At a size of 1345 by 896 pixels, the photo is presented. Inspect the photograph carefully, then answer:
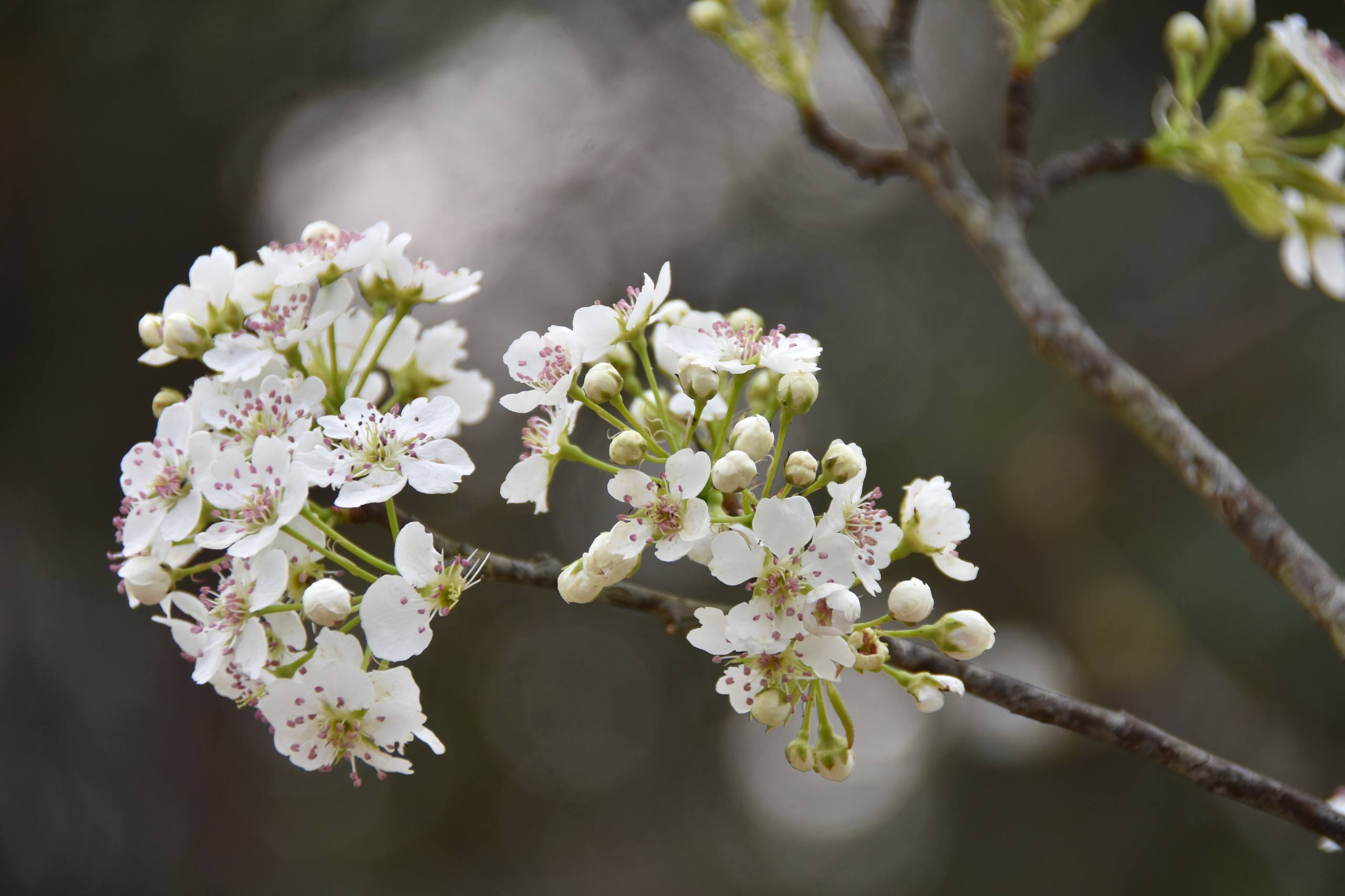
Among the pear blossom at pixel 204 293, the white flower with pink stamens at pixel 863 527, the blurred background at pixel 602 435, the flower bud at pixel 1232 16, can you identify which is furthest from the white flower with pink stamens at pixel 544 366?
the blurred background at pixel 602 435

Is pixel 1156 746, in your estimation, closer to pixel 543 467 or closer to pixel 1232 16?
pixel 543 467

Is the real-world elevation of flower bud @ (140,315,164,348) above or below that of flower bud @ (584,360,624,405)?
below

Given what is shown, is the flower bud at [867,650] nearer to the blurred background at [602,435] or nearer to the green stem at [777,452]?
the green stem at [777,452]

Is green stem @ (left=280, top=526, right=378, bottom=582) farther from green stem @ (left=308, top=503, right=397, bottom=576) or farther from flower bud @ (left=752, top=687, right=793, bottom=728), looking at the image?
flower bud @ (left=752, top=687, right=793, bottom=728)

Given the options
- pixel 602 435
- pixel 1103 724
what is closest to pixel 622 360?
pixel 1103 724

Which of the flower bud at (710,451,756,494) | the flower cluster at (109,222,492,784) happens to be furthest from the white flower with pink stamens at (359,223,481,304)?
the flower bud at (710,451,756,494)

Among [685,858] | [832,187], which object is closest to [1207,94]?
[832,187]
